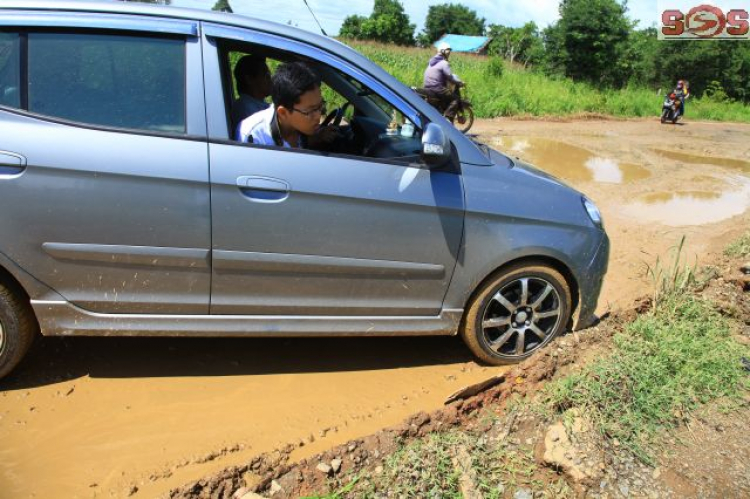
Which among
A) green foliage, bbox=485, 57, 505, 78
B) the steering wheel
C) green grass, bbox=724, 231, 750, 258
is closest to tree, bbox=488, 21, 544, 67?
green foliage, bbox=485, 57, 505, 78

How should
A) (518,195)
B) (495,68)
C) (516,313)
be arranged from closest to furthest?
1. (518,195)
2. (516,313)
3. (495,68)

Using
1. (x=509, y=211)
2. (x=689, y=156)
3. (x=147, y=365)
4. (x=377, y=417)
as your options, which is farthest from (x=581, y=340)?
(x=689, y=156)

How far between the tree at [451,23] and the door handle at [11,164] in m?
94.2

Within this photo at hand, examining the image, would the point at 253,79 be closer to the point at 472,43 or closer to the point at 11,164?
the point at 11,164

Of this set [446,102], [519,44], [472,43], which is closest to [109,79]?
[446,102]

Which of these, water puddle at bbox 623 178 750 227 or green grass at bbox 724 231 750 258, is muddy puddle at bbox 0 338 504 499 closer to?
green grass at bbox 724 231 750 258

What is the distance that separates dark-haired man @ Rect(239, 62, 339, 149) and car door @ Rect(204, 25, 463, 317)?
118 mm

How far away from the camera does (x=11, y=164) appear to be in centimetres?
255

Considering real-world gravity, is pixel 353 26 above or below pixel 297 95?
above

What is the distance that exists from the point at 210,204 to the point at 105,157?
51 cm

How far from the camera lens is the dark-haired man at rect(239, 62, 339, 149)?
292 cm

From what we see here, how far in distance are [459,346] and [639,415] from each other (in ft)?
4.26

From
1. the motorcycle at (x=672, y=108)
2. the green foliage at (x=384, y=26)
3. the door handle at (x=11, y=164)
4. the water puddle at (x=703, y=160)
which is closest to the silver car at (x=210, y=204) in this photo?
the door handle at (x=11, y=164)

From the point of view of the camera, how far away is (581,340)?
135 inches
